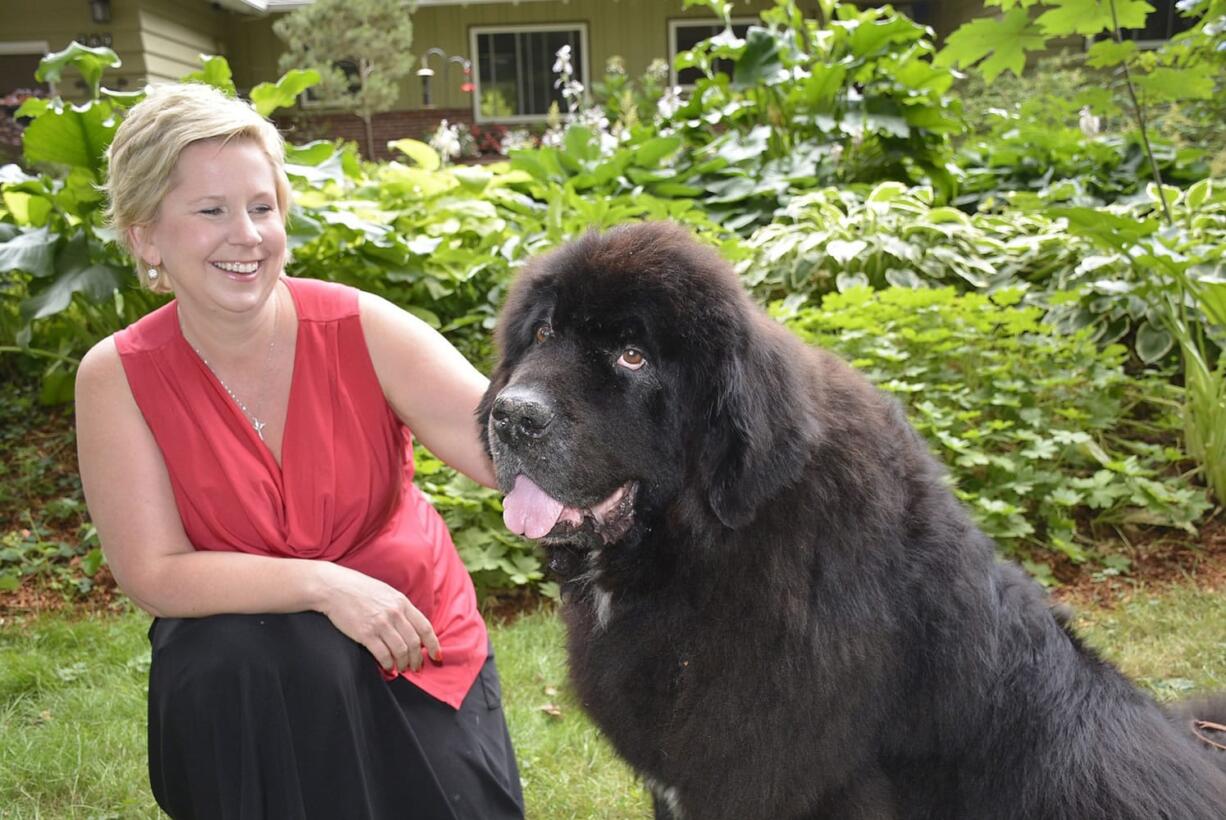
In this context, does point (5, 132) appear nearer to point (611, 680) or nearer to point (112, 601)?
point (112, 601)

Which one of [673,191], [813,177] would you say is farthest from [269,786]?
[813,177]

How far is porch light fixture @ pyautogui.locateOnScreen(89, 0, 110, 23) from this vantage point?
11617 millimetres

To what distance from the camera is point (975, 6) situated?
14.2 meters

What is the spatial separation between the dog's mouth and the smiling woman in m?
0.42

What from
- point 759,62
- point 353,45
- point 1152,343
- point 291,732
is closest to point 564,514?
point 291,732

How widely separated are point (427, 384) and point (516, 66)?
48.7 ft

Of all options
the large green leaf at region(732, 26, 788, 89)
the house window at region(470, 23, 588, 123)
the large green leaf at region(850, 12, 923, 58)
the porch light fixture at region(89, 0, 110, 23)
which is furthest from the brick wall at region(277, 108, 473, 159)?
the large green leaf at region(850, 12, 923, 58)

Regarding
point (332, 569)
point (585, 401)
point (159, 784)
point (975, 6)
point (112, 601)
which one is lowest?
point (112, 601)

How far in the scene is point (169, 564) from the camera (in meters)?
2.20

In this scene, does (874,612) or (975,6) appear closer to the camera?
(874,612)

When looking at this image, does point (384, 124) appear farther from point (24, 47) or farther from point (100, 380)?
point (100, 380)

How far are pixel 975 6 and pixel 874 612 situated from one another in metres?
14.4

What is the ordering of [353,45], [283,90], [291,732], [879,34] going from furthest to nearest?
[353,45]
[879,34]
[283,90]
[291,732]

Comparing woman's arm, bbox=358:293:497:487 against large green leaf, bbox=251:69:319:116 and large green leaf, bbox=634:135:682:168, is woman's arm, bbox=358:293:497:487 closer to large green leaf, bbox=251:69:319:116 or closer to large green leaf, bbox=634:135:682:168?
large green leaf, bbox=251:69:319:116
